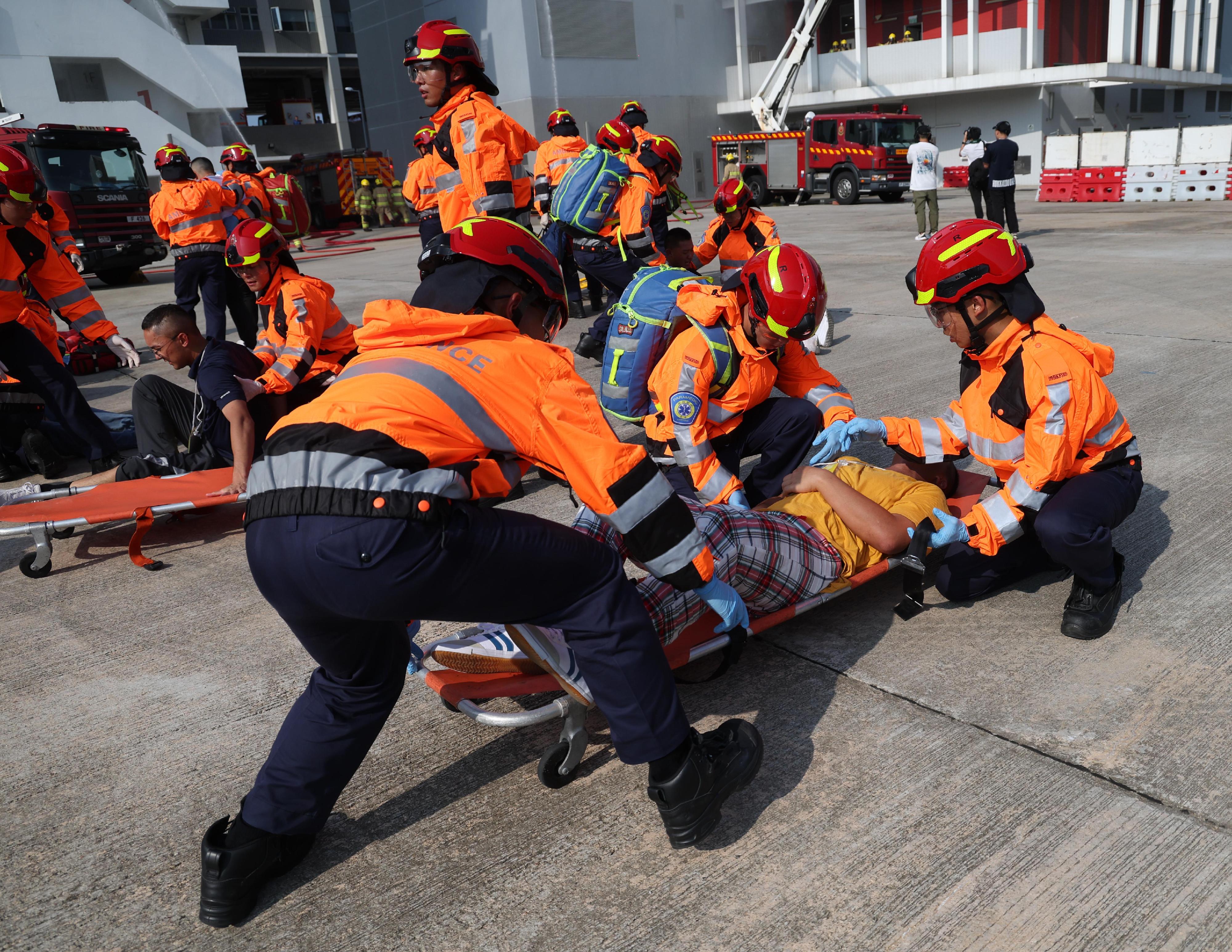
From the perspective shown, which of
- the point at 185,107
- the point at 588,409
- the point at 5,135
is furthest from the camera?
the point at 185,107

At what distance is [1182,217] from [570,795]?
17522 millimetres

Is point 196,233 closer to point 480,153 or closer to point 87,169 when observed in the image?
point 480,153

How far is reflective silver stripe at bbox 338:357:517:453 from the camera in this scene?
1.93 meters

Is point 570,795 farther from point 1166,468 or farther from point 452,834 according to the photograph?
point 1166,468

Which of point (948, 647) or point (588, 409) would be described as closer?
point (588, 409)

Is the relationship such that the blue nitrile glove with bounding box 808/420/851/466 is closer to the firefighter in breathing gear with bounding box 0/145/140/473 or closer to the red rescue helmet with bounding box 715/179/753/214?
the red rescue helmet with bounding box 715/179/753/214

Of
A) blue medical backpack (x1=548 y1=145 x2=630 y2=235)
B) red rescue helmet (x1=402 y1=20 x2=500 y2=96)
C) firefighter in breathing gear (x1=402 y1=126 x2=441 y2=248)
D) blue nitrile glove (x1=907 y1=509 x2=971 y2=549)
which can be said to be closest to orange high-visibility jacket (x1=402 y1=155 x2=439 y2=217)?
firefighter in breathing gear (x1=402 y1=126 x2=441 y2=248)

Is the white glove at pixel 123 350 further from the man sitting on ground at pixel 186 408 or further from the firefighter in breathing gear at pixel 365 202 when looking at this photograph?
the firefighter in breathing gear at pixel 365 202

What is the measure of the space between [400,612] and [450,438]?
1.23ft

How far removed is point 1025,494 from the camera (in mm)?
3076

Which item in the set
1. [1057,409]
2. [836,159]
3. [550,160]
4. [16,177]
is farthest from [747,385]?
[836,159]

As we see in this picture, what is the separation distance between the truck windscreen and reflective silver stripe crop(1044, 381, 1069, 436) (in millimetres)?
17012

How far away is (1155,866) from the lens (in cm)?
211

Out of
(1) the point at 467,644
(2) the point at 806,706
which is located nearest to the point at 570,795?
(1) the point at 467,644
